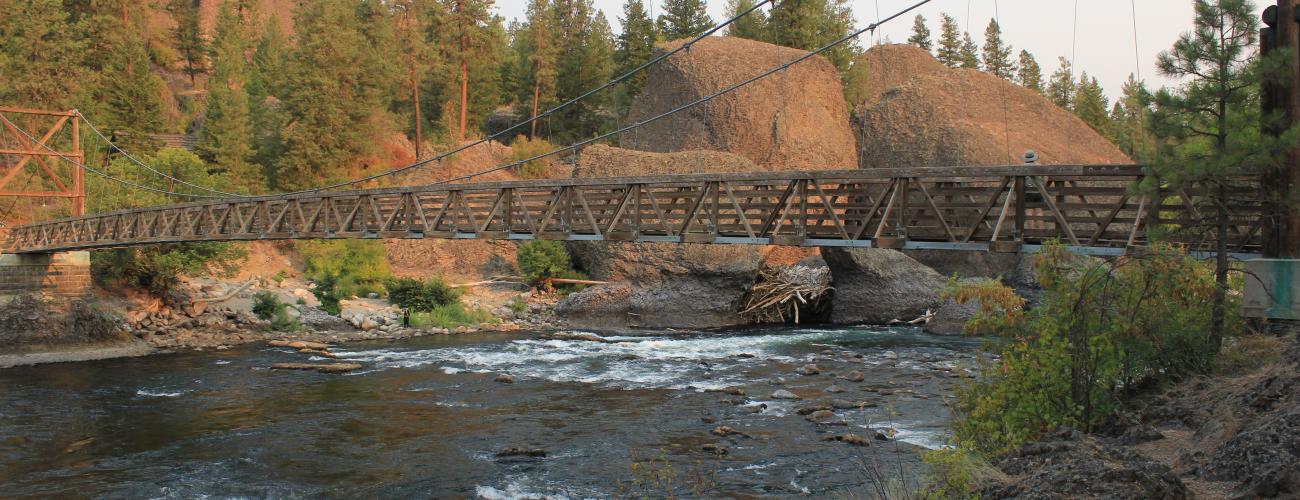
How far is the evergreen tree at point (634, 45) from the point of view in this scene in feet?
165

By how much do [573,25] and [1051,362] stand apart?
4743 centimetres

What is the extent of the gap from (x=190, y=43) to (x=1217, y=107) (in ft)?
250

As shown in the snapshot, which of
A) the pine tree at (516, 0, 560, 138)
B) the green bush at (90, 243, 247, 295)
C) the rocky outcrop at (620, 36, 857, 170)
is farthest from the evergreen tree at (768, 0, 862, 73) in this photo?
the green bush at (90, 243, 247, 295)

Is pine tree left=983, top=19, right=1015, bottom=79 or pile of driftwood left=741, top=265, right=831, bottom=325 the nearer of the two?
pile of driftwood left=741, top=265, right=831, bottom=325

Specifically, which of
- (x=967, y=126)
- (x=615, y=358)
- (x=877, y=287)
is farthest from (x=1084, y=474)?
(x=967, y=126)

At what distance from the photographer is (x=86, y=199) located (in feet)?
107

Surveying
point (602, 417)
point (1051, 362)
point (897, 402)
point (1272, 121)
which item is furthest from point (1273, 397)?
point (602, 417)

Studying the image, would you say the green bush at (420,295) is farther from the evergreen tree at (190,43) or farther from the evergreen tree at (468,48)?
the evergreen tree at (190,43)

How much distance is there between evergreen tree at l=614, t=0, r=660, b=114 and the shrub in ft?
30.3

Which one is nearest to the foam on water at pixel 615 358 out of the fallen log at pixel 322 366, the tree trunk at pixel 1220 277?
the fallen log at pixel 322 366

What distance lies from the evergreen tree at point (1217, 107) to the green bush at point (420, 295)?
22011 mm

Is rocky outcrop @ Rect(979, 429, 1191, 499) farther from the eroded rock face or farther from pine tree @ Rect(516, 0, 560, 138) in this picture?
pine tree @ Rect(516, 0, 560, 138)

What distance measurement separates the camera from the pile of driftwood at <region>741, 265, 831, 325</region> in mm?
28969

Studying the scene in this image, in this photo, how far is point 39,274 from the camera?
82.0 feet
